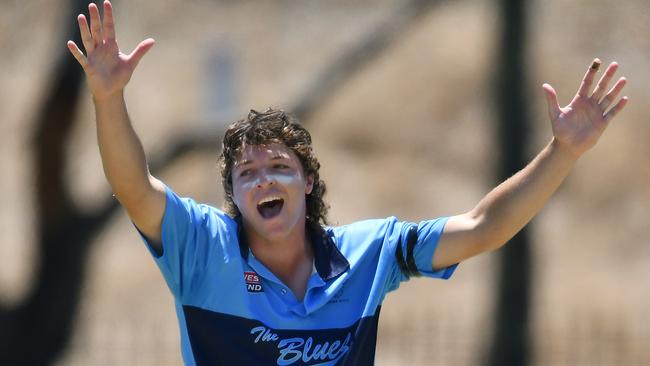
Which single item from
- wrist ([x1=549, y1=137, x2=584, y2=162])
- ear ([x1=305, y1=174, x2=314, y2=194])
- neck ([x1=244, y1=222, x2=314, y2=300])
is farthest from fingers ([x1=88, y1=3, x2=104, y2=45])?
wrist ([x1=549, y1=137, x2=584, y2=162])

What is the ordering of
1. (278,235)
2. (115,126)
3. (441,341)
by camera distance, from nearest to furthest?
1. (115,126)
2. (278,235)
3. (441,341)

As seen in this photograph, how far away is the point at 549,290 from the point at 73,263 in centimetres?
436

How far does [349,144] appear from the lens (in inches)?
424

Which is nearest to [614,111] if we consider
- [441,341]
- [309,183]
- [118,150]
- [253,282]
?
[309,183]

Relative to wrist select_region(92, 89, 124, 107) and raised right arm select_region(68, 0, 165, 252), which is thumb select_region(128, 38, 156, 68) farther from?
wrist select_region(92, 89, 124, 107)

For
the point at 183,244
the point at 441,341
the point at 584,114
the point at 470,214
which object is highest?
the point at 441,341

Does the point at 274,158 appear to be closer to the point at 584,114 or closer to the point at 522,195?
the point at 522,195

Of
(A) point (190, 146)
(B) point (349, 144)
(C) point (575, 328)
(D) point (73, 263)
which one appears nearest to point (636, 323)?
(C) point (575, 328)

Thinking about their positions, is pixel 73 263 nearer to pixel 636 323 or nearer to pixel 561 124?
pixel 636 323

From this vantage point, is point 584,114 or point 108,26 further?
point 584,114

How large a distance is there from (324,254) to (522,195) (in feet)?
1.97

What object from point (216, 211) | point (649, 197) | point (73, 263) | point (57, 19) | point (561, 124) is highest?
point (57, 19)

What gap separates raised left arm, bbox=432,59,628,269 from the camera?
3219 millimetres

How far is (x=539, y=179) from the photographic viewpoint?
3215 millimetres
